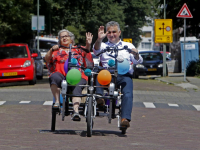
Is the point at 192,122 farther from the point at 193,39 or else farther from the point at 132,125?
the point at 193,39

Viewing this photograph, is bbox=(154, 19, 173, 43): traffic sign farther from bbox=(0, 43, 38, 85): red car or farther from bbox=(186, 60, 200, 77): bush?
bbox=(0, 43, 38, 85): red car

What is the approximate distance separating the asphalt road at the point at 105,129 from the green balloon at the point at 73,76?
2.58ft

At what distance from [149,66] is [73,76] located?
23.0 m

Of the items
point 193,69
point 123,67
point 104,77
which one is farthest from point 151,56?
point 104,77

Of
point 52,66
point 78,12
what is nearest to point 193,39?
point 78,12

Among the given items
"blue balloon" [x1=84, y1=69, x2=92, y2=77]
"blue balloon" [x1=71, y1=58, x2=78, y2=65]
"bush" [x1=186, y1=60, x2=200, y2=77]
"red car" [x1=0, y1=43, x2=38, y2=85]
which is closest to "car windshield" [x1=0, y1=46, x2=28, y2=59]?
"red car" [x1=0, y1=43, x2=38, y2=85]

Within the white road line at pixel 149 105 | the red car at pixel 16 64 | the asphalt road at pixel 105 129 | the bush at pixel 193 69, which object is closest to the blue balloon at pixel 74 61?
the asphalt road at pixel 105 129

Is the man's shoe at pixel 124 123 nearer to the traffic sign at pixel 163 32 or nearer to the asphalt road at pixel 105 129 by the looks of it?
the asphalt road at pixel 105 129

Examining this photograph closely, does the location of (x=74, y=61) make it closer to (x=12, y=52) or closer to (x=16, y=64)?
(x=16, y=64)

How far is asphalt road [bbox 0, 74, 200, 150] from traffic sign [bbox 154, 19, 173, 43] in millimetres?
16144

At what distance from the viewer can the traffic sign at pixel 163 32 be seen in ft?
99.6

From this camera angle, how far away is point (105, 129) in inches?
349

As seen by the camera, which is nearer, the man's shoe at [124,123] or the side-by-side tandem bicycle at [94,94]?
the side-by-side tandem bicycle at [94,94]

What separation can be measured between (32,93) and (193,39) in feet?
66.9
